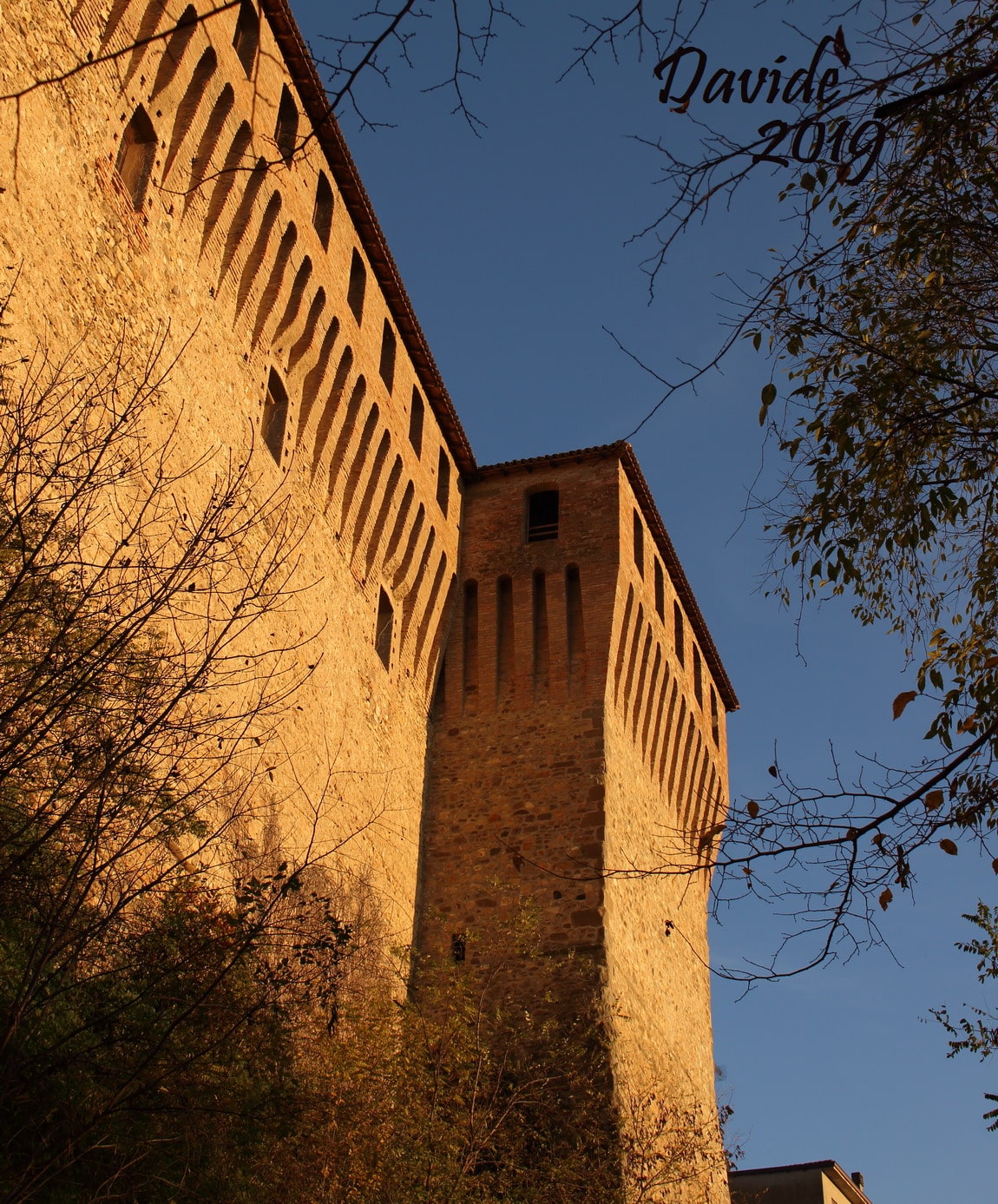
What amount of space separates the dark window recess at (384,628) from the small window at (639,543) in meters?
3.71

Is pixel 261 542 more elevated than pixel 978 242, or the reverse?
pixel 261 542

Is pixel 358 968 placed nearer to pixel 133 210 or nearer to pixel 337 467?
pixel 337 467

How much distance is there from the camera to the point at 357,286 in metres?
13.9

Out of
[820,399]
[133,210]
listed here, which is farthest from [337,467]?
[820,399]

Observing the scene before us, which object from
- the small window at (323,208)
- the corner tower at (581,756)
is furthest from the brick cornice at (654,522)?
the small window at (323,208)

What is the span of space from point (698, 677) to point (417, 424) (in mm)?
6191

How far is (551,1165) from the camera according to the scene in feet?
32.7

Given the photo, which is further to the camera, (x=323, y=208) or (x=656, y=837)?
(x=656, y=837)

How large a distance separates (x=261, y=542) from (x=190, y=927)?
15.4 feet

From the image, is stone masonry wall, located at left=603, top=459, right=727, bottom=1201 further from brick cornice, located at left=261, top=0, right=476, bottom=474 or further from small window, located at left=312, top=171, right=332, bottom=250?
small window, located at left=312, top=171, right=332, bottom=250

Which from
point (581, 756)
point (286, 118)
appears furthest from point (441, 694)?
point (286, 118)

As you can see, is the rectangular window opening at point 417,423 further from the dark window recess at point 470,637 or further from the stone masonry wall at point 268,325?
the dark window recess at point 470,637

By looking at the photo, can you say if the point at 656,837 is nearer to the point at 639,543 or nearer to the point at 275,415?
the point at 639,543

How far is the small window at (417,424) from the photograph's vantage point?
15086mm
